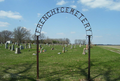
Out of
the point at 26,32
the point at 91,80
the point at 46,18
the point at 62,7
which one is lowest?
the point at 91,80

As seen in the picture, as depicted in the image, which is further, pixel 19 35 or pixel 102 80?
pixel 19 35

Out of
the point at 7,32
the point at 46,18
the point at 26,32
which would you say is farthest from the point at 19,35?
the point at 46,18

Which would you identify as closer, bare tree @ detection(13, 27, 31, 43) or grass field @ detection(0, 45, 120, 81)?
grass field @ detection(0, 45, 120, 81)

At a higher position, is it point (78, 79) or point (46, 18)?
point (46, 18)

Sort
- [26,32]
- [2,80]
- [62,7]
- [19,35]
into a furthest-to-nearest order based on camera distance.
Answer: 1. [26,32]
2. [19,35]
3. [62,7]
4. [2,80]

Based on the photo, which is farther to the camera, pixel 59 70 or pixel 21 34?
pixel 21 34

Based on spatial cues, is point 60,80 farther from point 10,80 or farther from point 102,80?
point 10,80

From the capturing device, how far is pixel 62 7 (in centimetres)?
562

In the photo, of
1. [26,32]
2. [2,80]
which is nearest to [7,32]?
[26,32]

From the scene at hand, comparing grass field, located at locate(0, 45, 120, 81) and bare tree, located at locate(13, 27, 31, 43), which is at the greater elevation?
bare tree, located at locate(13, 27, 31, 43)

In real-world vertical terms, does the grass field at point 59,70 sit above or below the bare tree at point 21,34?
below

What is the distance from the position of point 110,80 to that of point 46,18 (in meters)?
4.60

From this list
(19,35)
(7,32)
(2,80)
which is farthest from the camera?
(7,32)

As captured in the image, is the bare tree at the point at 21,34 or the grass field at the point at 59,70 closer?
the grass field at the point at 59,70
